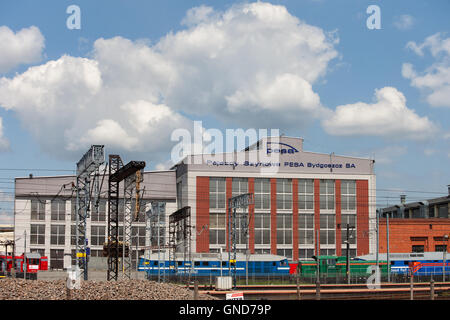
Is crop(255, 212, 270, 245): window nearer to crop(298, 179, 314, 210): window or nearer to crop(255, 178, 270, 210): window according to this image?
crop(255, 178, 270, 210): window

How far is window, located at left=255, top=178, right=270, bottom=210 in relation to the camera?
9588cm

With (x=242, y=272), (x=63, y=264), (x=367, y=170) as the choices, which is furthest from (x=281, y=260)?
(x=63, y=264)

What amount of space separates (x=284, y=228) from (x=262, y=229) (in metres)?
3.95

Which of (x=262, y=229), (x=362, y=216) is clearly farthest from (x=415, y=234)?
(x=262, y=229)

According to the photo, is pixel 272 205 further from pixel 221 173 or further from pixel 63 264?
pixel 63 264

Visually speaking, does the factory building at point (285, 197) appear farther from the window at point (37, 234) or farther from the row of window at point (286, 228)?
the window at point (37, 234)

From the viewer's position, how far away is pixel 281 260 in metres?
82.1

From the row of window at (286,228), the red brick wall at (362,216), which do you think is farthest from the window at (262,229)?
the red brick wall at (362,216)

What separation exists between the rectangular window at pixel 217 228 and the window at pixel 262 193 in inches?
252

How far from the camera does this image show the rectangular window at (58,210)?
95375mm

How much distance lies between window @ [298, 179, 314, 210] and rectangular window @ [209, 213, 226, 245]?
13.5 metres

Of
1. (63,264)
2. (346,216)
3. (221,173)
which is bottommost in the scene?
(63,264)

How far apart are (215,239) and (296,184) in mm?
16866
